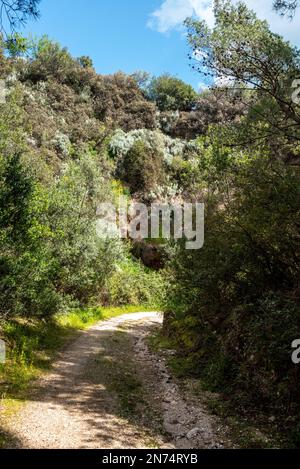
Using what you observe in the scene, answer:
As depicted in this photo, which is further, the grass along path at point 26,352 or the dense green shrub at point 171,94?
the dense green shrub at point 171,94

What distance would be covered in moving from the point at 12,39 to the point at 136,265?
120ft

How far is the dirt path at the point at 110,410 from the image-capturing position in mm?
8305

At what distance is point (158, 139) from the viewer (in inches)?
2212

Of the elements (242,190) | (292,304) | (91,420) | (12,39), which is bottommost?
(91,420)

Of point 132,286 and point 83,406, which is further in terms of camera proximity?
point 132,286

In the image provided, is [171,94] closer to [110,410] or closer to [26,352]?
[26,352]

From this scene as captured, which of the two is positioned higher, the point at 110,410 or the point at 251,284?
the point at 251,284

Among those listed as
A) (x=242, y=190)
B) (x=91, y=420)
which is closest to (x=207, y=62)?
(x=242, y=190)

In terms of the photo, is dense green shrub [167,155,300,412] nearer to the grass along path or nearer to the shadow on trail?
the shadow on trail

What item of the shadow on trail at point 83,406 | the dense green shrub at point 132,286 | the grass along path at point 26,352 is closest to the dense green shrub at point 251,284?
the shadow on trail at point 83,406

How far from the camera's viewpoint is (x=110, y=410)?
10070 mm

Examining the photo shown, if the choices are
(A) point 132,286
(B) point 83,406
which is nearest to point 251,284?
(B) point 83,406

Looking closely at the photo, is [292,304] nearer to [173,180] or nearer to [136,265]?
[136,265]

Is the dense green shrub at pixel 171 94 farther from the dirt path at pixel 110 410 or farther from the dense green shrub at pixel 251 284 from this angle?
the dirt path at pixel 110 410
